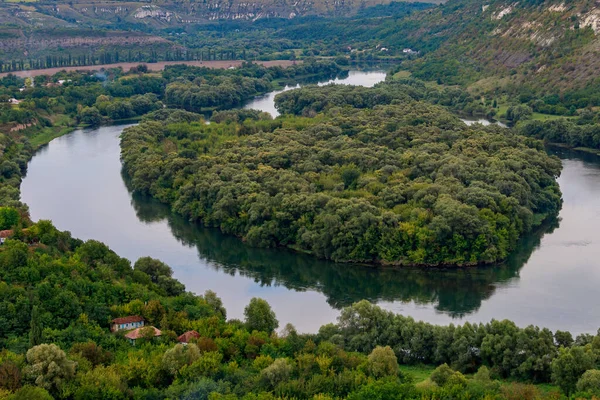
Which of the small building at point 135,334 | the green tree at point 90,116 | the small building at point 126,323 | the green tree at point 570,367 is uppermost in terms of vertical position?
the green tree at point 570,367

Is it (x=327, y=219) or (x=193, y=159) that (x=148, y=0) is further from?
(x=327, y=219)

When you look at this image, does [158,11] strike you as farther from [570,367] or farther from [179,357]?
[570,367]

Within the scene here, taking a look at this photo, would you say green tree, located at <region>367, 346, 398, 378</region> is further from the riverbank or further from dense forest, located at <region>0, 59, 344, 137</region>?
dense forest, located at <region>0, 59, 344, 137</region>

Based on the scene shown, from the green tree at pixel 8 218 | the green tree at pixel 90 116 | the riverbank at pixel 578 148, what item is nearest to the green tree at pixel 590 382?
the green tree at pixel 8 218

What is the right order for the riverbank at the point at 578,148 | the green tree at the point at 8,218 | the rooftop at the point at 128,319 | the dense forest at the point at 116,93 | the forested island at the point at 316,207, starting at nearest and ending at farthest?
the forested island at the point at 316,207, the rooftop at the point at 128,319, the green tree at the point at 8,218, the riverbank at the point at 578,148, the dense forest at the point at 116,93

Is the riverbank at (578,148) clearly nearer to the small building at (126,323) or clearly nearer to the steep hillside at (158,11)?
the small building at (126,323)

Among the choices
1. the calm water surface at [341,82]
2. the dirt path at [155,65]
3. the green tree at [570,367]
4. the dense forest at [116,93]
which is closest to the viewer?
the green tree at [570,367]

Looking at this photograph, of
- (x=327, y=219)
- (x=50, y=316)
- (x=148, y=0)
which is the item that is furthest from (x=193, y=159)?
(x=148, y=0)
